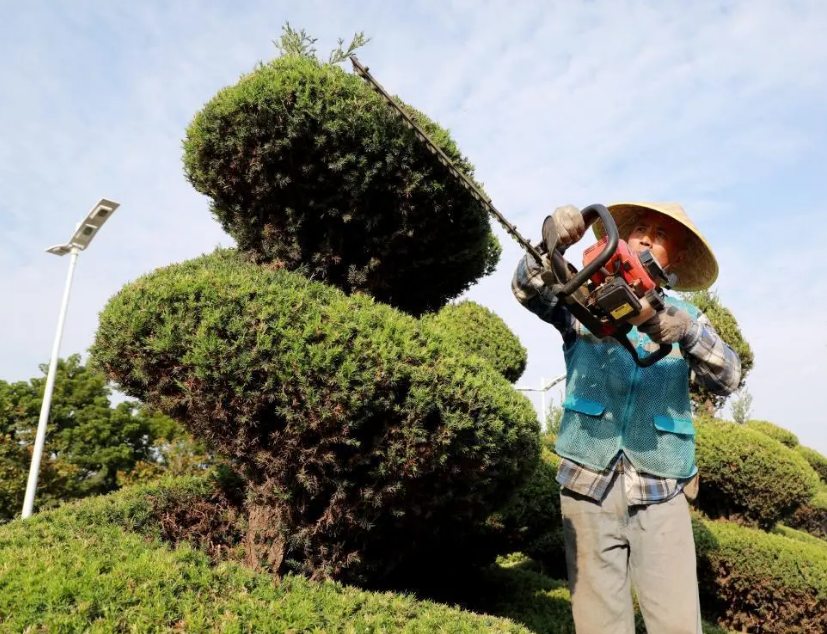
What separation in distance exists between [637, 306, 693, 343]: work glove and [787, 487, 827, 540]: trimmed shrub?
43.7ft

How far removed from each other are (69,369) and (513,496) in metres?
21.4

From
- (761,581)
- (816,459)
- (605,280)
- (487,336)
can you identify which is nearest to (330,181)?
(605,280)

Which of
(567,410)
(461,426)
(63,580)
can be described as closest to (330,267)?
(461,426)

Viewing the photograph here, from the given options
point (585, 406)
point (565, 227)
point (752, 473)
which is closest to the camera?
point (565, 227)

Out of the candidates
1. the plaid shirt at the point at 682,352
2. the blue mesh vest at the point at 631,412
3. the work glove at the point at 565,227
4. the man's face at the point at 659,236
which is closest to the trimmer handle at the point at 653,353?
the plaid shirt at the point at 682,352

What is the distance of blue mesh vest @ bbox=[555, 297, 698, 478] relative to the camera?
8.37 ft

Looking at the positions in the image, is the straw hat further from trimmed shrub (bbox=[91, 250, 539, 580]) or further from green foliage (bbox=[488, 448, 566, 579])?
green foliage (bbox=[488, 448, 566, 579])

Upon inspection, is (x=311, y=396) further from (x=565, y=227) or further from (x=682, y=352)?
(x=682, y=352)

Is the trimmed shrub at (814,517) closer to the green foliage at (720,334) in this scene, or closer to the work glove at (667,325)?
the green foliage at (720,334)

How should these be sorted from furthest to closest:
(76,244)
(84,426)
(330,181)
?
(84,426) < (76,244) < (330,181)

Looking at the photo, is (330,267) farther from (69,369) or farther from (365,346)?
(69,369)

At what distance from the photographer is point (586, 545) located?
2547 mm

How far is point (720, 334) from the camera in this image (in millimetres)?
7938

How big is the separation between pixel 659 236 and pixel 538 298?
76 cm
